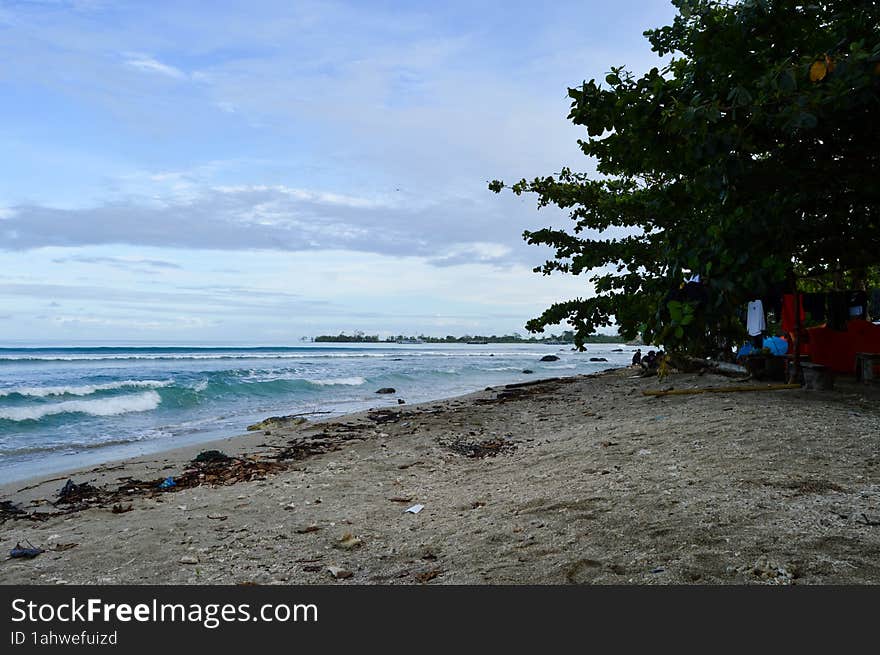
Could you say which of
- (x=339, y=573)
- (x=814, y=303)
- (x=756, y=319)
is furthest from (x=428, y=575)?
(x=814, y=303)

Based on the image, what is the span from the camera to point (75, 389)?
920 inches

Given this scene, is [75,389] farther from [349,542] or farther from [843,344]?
[843,344]

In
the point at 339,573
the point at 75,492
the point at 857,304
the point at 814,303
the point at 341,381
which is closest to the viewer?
the point at 339,573

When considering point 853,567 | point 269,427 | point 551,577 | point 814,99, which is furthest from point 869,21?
point 269,427

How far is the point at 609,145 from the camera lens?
4.06 m

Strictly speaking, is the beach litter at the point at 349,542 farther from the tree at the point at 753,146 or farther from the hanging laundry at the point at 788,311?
the hanging laundry at the point at 788,311

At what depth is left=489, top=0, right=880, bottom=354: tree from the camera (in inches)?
118

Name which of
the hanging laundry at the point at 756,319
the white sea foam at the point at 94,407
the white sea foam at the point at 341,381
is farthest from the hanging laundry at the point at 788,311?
the white sea foam at the point at 341,381

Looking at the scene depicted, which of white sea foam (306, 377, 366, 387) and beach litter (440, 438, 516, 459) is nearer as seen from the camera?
beach litter (440, 438, 516, 459)

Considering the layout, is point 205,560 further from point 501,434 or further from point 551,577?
point 501,434

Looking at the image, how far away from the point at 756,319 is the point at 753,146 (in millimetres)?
8419

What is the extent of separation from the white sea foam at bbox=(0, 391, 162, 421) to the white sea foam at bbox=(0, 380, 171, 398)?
8.18ft

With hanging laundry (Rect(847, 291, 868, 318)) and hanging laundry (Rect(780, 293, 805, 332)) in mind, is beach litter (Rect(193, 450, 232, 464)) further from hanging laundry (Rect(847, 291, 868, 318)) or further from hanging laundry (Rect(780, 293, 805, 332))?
hanging laundry (Rect(847, 291, 868, 318))

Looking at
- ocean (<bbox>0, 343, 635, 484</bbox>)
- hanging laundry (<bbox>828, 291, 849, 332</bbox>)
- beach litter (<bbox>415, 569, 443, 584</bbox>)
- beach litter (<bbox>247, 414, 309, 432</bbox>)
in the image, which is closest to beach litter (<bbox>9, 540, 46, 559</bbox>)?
beach litter (<bbox>415, 569, 443, 584</bbox>)
